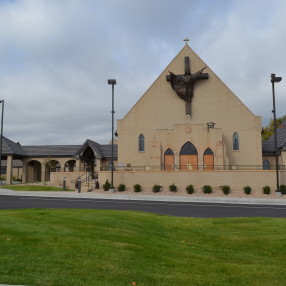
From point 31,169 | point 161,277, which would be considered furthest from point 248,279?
point 31,169

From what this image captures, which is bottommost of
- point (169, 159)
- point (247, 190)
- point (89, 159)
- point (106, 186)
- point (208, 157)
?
point (247, 190)

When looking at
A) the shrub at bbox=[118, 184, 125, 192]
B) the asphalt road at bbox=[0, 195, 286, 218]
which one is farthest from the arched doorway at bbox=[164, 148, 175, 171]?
the asphalt road at bbox=[0, 195, 286, 218]

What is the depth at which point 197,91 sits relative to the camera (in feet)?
128

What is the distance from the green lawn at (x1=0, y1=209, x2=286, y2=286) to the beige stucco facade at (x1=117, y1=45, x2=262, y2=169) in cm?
2477

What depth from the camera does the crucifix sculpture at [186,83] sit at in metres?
38.2

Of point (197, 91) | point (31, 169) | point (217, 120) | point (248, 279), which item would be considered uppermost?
point (197, 91)

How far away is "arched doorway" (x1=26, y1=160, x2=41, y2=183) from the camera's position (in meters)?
53.0

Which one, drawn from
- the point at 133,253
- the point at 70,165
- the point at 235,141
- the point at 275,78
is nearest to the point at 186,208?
the point at 133,253

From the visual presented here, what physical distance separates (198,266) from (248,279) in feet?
3.44

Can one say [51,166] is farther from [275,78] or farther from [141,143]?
[275,78]

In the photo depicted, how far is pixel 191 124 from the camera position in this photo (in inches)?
1449

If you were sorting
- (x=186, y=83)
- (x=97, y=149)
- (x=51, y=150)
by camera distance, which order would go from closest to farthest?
(x=186, y=83) → (x=97, y=149) → (x=51, y=150)

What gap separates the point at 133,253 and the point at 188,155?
2963 centimetres

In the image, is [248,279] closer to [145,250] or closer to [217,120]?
[145,250]
